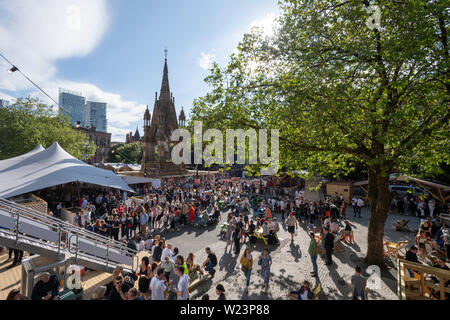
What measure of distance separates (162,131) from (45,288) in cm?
4133

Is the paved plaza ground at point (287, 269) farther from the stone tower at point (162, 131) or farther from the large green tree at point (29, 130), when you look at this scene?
the stone tower at point (162, 131)

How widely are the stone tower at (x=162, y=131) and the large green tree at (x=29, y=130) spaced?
520 inches

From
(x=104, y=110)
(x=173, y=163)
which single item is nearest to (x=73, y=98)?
(x=104, y=110)

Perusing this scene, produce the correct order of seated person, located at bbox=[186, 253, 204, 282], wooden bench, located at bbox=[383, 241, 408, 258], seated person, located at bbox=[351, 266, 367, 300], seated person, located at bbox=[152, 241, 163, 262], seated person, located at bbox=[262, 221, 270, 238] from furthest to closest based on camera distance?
seated person, located at bbox=[262, 221, 270, 238] < wooden bench, located at bbox=[383, 241, 408, 258] < seated person, located at bbox=[152, 241, 163, 262] < seated person, located at bbox=[186, 253, 204, 282] < seated person, located at bbox=[351, 266, 367, 300]

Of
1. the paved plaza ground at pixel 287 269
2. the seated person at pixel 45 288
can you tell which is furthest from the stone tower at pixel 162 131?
the seated person at pixel 45 288

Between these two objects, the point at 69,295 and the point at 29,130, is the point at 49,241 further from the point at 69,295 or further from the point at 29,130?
the point at 29,130

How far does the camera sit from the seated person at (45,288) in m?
4.86

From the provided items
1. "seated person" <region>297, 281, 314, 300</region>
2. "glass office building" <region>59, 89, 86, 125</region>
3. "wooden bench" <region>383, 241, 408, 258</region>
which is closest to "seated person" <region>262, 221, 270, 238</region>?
"wooden bench" <region>383, 241, 408, 258</region>

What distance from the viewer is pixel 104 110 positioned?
17788cm

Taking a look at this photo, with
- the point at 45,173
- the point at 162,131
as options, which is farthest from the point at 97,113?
the point at 45,173

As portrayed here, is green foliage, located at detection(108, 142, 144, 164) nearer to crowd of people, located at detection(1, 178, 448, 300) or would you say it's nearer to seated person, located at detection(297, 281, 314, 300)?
crowd of people, located at detection(1, 178, 448, 300)

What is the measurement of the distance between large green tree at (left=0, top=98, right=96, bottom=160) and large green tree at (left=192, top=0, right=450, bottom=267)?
91.3ft

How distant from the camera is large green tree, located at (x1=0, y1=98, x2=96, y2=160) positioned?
2517 cm
